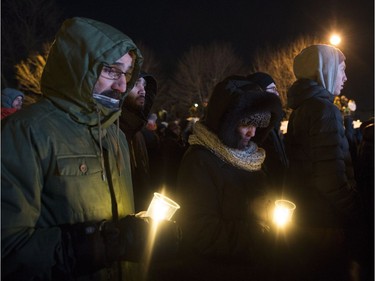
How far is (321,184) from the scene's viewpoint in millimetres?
3523

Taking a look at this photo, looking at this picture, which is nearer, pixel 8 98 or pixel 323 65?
pixel 323 65

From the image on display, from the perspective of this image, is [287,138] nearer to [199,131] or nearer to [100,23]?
[199,131]

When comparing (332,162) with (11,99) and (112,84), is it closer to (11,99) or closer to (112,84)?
(112,84)

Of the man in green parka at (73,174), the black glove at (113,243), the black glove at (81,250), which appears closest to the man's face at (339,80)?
the man in green parka at (73,174)

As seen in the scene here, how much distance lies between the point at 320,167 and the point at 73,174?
242 cm

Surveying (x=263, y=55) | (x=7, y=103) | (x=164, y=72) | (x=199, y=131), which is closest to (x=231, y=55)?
(x=263, y=55)

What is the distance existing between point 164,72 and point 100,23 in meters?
54.0

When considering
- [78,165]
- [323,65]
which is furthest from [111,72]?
[323,65]

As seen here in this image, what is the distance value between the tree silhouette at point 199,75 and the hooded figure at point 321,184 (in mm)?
43221

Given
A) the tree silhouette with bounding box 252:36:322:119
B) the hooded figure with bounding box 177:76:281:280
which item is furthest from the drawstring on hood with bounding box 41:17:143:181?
the tree silhouette with bounding box 252:36:322:119

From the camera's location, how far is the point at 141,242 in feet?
6.45

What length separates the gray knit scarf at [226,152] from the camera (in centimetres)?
300

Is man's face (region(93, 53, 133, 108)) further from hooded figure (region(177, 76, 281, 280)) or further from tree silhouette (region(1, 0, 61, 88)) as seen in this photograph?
tree silhouette (region(1, 0, 61, 88))

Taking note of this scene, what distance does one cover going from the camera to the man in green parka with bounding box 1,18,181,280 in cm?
178
